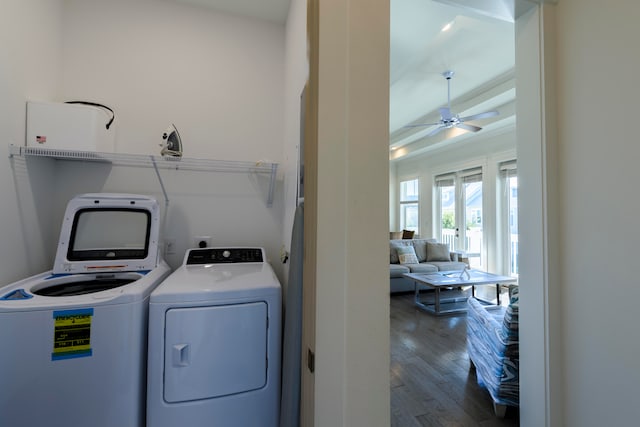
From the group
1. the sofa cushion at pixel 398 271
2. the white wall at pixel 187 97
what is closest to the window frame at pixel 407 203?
Answer: the sofa cushion at pixel 398 271

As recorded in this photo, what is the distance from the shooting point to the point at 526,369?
46.8 inches

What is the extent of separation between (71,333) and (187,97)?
5.22 ft

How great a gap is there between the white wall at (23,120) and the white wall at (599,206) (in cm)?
254

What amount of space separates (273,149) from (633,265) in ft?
6.49

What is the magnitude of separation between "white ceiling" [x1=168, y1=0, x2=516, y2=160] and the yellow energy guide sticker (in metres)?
2.02

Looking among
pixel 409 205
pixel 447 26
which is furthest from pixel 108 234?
pixel 409 205

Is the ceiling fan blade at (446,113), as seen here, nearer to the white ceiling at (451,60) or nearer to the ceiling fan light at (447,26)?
the white ceiling at (451,60)

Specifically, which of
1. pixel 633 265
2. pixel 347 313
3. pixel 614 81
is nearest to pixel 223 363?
pixel 347 313

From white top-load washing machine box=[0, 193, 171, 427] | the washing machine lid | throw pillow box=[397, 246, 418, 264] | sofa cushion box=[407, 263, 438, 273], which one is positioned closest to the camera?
white top-load washing machine box=[0, 193, 171, 427]

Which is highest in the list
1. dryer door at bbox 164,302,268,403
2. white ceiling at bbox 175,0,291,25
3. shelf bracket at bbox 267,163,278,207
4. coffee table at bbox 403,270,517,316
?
white ceiling at bbox 175,0,291,25

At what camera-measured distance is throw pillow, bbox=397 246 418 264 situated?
4.53 meters

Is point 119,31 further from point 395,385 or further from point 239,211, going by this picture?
point 395,385

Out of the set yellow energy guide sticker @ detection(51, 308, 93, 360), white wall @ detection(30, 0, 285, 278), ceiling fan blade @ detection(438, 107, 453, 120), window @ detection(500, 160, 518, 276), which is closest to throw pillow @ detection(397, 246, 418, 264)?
window @ detection(500, 160, 518, 276)

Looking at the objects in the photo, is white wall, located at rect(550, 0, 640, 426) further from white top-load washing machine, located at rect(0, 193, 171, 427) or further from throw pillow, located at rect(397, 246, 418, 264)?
throw pillow, located at rect(397, 246, 418, 264)
